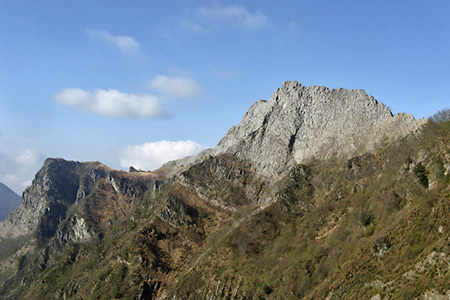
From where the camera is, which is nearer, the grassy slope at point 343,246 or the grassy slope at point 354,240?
the grassy slope at point 354,240

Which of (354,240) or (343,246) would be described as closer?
(354,240)

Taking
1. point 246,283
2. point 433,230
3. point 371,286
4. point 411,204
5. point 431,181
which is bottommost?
point 246,283

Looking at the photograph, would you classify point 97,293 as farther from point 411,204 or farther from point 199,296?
point 411,204

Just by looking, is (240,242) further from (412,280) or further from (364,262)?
(412,280)

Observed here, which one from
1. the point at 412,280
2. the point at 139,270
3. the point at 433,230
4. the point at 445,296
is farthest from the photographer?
the point at 139,270

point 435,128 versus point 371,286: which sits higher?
point 435,128

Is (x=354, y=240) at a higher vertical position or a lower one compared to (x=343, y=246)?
higher

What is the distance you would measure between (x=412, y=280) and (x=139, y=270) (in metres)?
154

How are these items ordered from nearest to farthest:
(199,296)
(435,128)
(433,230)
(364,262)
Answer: (433,230) → (364,262) → (435,128) → (199,296)

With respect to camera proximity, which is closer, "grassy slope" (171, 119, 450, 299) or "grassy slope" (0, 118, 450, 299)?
"grassy slope" (171, 119, 450, 299)

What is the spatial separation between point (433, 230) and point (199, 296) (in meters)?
109

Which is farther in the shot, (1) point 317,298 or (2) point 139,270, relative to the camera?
(2) point 139,270

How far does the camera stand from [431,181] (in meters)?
112

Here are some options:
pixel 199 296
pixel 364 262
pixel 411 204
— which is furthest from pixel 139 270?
pixel 411 204
